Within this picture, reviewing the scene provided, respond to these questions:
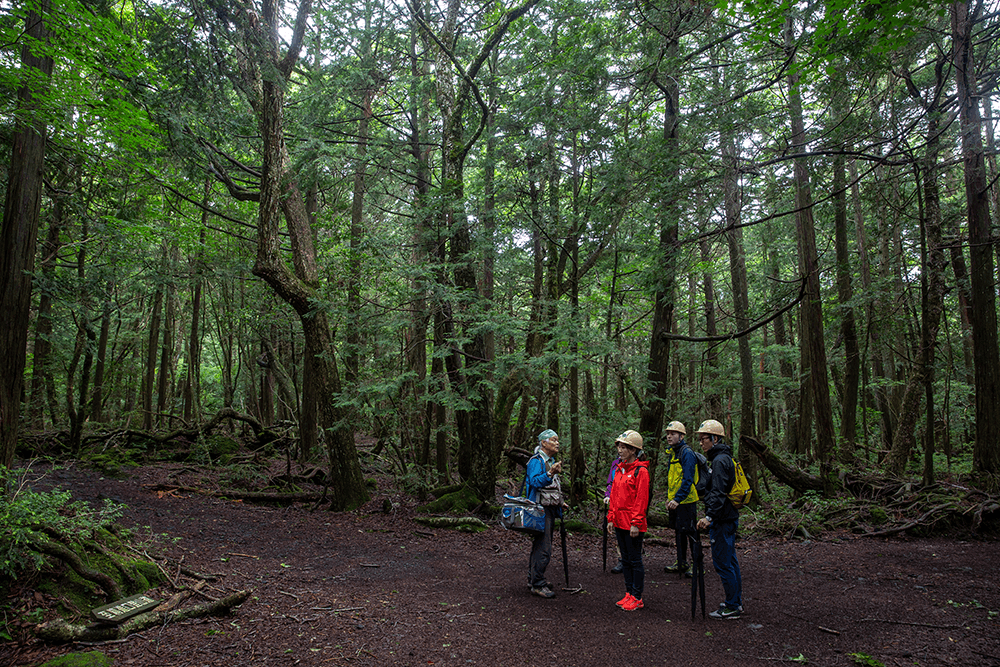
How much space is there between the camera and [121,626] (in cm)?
414

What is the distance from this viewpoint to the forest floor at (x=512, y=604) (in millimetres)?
4250

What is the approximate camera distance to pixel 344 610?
518cm

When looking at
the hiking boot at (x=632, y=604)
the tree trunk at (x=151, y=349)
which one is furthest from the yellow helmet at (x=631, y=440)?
the tree trunk at (x=151, y=349)

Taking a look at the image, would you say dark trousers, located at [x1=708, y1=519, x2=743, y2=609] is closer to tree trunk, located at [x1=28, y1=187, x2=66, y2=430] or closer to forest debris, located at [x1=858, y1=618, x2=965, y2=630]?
forest debris, located at [x1=858, y1=618, x2=965, y2=630]

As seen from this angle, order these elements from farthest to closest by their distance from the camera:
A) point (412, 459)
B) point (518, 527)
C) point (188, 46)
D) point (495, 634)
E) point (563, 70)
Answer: point (412, 459), point (563, 70), point (188, 46), point (518, 527), point (495, 634)

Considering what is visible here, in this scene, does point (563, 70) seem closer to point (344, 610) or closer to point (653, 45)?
point (653, 45)

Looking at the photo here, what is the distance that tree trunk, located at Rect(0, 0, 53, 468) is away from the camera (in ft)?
23.3

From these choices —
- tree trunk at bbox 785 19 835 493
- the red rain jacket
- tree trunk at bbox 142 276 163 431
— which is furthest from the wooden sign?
tree trunk at bbox 142 276 163 431

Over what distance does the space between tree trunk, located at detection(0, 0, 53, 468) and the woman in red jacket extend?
7.70 meters

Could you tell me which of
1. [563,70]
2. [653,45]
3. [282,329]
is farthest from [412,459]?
[653,45]

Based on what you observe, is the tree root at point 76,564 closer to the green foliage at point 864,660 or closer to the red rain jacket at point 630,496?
the red rain jacket at point 630,496

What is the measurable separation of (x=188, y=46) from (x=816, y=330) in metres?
13.8

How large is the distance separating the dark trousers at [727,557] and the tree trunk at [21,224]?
866 cm

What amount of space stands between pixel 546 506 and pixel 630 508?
91 centimetres
